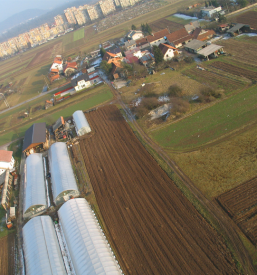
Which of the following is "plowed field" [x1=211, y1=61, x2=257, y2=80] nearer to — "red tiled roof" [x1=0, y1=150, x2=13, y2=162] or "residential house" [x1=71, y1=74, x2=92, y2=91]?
"residential house" [x1=71, y1=74, x2=92, y2=91]

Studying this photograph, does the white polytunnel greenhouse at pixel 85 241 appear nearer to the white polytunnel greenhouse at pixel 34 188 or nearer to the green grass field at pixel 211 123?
the white polytunnel greenhouse at pixel 34 188

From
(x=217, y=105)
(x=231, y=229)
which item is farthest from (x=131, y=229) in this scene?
(x=217, y=105)

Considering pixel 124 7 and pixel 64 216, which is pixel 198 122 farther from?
pixel 124 7

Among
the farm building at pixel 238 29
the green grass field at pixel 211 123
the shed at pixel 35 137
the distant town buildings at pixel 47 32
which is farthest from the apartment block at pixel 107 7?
the green grass field at pixel 211 123

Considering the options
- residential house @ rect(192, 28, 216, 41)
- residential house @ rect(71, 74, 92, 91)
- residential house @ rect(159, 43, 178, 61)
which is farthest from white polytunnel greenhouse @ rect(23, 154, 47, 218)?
residential house @ rect(192, 28, 216, 41)

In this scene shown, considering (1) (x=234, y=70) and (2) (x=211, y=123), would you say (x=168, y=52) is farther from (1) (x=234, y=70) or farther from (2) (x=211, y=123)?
(2) (x=211, y=123)
